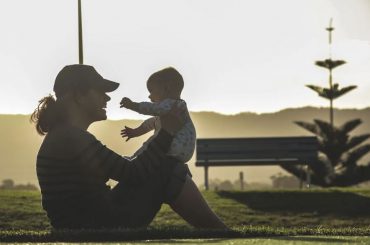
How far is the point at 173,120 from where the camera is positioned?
5.43m

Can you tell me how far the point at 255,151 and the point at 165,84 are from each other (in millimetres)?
13670

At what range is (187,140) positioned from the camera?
571 centimetres

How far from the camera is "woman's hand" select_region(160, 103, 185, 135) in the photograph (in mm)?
5398

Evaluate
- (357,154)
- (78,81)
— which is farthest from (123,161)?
(357,154)

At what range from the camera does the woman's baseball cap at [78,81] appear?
5.28 m

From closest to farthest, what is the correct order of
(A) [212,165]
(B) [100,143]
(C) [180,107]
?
(B) [100,143]
(C) [180,107]
(A) [212,165]

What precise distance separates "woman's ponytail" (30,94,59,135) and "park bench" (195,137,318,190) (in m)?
13.9

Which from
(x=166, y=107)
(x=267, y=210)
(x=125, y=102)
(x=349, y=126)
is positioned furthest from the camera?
(x=349, y=126)

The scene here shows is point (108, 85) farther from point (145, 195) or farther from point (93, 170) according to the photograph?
point (145, 195)

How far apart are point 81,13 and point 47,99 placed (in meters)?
10.1

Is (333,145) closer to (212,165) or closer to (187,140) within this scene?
(212,165)

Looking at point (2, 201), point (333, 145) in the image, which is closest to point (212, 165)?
point (2, 201)

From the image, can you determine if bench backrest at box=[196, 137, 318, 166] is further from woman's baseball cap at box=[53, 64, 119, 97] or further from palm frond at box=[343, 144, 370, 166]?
palm frond at box=[343, 144, 370, 166]

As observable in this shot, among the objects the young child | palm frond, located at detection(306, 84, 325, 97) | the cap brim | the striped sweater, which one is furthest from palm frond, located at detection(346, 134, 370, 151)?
the cap brim
